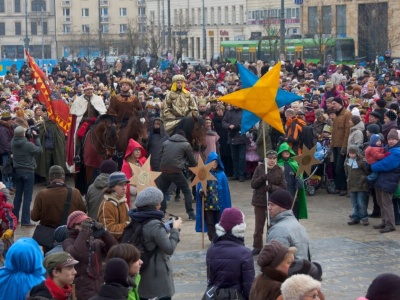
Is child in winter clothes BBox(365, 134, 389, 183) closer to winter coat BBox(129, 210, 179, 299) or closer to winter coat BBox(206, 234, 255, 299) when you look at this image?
winter coat BBox(129, 210, 179, 299)

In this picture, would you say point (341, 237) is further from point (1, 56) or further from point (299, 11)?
point (1, 56)

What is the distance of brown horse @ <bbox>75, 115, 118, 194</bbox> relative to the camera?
703 inches

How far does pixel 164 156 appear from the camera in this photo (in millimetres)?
17672

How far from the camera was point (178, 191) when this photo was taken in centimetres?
2023

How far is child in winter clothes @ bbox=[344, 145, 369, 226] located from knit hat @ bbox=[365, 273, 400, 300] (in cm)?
1000

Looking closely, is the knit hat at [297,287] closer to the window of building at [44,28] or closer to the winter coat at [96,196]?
the winter coat at [96,196]

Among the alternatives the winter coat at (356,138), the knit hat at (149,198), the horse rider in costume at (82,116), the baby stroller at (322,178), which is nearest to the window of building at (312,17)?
the baby stroller at (322,178)

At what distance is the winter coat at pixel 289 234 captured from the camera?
10305 mm

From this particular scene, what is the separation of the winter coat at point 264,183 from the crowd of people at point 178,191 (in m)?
0.02

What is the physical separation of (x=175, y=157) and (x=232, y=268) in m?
8.07

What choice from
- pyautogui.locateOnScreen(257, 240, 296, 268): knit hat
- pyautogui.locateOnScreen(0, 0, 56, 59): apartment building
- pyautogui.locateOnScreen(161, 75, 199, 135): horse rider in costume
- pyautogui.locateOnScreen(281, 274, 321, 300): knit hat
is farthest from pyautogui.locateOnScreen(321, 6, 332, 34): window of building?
pyautogui.locateOnScreen(281, 274, 321, 300): knit hat

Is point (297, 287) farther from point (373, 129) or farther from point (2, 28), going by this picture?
point (2, 28)

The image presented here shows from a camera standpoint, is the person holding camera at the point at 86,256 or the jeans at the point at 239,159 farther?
the jeans at the point at 239,159

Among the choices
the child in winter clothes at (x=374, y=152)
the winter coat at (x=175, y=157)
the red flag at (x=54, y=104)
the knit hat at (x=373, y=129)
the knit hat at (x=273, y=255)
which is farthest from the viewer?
the red flag at (x=54, y=104)
